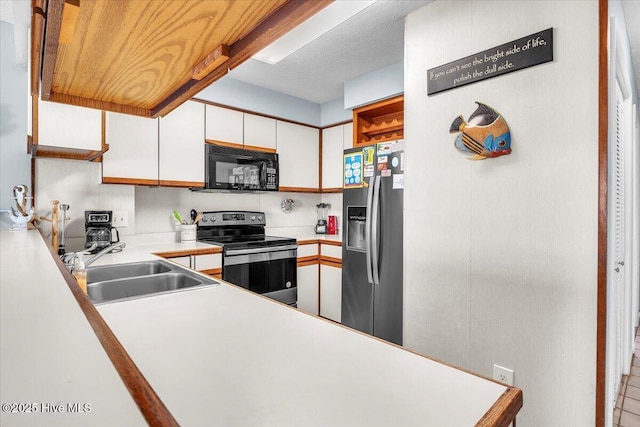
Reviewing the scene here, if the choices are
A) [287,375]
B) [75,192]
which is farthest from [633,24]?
[75,192]

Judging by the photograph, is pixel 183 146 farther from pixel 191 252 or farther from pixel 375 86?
pixel 375 86

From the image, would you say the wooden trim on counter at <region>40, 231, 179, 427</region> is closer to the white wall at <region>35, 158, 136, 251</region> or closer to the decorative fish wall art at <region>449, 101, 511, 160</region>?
the decorative fish wall art at <region>449, 101, 511, 160</region>

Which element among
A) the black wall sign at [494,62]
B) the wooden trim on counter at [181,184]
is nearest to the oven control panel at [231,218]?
the wooden trim on counter at [181,184]

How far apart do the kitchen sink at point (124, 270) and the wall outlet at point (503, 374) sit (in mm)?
1755

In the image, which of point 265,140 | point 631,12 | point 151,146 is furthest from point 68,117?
point 631,12

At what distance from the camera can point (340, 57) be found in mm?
2781

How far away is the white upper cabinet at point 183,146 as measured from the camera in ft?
9.33

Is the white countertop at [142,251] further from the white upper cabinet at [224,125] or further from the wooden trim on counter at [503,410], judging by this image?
the wooden trim on counter at [503,410]

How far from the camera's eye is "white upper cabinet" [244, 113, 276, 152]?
11.1 feet

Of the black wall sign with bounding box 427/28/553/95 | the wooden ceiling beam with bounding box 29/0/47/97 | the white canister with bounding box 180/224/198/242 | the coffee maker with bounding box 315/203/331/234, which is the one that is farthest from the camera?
the coffee maker with bounding box 315/203/331/234

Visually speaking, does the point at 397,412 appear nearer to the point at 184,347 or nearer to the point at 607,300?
the point at 184,347

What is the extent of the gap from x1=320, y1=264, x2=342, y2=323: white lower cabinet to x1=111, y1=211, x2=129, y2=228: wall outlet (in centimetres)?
186

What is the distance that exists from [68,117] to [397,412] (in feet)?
8.09

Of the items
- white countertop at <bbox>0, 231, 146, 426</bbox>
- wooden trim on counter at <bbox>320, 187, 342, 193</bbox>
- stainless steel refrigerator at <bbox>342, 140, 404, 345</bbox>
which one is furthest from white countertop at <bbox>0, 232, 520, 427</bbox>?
wooden trim on counter at <bbox>320, 187, 342, 193</bbox>
